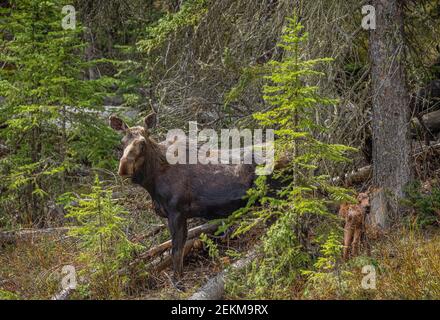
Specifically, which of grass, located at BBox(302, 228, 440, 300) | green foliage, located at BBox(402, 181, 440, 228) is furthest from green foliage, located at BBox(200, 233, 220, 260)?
green foliage, located at BBox(402, 181, 440, 228)

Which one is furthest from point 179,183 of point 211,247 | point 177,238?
point 211,247

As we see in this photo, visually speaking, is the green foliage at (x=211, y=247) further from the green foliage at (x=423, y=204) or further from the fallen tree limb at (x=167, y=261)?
the green foliage at (x=423, y=204)

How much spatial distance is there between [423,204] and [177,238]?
3922 millimetres

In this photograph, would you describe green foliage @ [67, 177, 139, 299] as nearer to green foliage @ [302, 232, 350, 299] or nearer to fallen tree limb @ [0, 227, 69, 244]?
fallen tree limb @ [0, 227, 69, 244]

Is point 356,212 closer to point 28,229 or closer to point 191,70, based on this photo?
point 191,70

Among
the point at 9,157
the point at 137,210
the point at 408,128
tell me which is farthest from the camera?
the point at 9,157

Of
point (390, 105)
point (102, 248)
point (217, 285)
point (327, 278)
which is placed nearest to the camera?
point (327, 278)

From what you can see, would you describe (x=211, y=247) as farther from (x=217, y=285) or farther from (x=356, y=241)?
(x=356, y=241)

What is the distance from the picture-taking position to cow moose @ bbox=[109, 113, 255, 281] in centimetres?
941

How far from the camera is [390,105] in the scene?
412 inches

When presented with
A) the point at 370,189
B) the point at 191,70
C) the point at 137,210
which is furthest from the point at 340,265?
the point at 191,70
